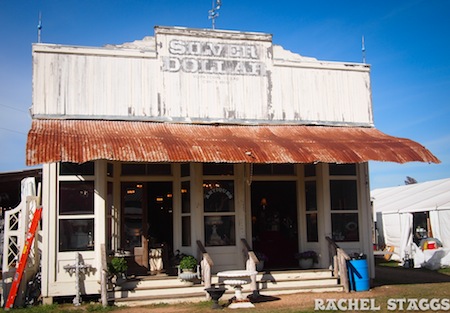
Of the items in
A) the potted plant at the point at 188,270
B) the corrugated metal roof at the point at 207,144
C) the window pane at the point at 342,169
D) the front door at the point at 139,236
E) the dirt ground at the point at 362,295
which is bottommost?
the dirt ground at the point at 362,295

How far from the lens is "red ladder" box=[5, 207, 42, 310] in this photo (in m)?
10.8

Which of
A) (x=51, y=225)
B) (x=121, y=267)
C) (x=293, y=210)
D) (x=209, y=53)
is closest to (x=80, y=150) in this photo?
(x=51, y=225)

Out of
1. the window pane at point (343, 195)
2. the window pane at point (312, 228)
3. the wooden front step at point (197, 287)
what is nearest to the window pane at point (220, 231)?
the wooden front step at point (197, 287)

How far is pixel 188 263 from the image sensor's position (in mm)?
11805

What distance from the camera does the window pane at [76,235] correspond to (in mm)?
11500

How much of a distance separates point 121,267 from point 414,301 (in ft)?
20.1

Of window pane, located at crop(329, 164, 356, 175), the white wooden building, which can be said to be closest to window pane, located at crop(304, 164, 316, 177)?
the white wooden building

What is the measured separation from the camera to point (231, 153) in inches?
449

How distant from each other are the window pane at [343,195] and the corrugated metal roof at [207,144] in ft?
4.09

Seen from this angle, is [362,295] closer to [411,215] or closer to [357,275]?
[357,275]

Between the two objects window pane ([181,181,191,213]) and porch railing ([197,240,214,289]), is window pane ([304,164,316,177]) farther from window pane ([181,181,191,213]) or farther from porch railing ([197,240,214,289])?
porch railing ([197,240,214,289])

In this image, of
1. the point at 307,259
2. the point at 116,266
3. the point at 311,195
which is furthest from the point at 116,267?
the point at 311,195

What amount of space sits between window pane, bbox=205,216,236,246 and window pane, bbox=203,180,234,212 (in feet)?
0.73

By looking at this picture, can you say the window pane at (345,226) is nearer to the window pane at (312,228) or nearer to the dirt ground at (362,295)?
the window pane at (312,228)
